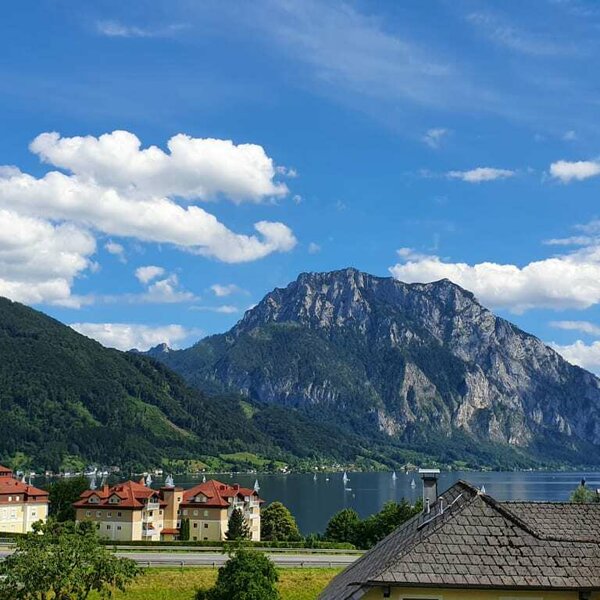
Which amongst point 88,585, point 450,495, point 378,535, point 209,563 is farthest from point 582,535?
point 378,535

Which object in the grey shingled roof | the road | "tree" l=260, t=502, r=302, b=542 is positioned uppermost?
the grey shingled roof

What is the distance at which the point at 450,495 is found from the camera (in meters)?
22.5

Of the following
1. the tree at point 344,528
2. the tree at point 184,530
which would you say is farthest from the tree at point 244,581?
the tree at point 184,530

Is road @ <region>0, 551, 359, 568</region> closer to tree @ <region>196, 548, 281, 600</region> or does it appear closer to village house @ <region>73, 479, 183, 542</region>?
tree @ <region>196, 548, 281, 600</region>

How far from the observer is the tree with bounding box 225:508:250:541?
9406cm

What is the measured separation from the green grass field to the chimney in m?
28.9

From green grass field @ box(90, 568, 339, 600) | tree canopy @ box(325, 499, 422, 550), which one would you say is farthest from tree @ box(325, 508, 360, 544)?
green grass field @ box(90, 568, 339, 600)

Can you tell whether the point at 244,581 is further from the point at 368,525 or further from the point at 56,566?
the point at 368,525

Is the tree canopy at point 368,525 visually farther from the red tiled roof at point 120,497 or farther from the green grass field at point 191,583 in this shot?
→ the green grass field at point 191,583

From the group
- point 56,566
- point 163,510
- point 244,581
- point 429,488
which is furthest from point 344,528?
point 429,488

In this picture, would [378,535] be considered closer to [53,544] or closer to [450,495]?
[53,544]

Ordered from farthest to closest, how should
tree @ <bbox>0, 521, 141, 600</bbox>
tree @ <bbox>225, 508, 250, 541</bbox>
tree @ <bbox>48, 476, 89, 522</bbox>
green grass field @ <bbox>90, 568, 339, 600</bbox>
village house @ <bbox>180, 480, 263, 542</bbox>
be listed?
tree @ <bbox>48, 476, 89, 522</bbox> → village house @ <bbox>180, 480, 263, 542</bbox> → tree @ <bbox>225, 508, 250, 541</bbox> → green grass field @ <bbox>90, 568, 339, 600</bbox> → tree @ <bbox>0, 521, 141, 600</bbox>

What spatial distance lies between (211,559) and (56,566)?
2932 cm

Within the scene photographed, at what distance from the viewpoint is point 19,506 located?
10919 cm
